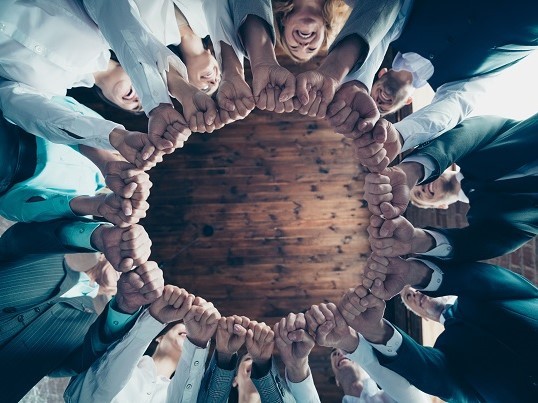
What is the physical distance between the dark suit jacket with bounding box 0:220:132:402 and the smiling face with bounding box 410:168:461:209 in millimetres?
1826

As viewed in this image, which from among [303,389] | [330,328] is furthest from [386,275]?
[303,389]

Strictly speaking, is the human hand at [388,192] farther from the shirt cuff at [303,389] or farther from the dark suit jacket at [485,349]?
the shirt cuff at [303,389]

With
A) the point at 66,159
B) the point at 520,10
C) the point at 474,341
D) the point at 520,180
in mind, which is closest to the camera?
the point at 520,10

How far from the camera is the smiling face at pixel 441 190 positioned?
7.53 feet

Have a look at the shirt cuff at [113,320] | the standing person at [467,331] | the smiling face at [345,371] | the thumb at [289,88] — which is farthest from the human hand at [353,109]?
the smiling face at [345,371]

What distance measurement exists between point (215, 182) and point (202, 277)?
35.6 inches

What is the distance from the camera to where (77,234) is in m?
1.72

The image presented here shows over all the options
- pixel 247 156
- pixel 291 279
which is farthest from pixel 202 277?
pixel 247 156

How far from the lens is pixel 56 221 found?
5.81 feet

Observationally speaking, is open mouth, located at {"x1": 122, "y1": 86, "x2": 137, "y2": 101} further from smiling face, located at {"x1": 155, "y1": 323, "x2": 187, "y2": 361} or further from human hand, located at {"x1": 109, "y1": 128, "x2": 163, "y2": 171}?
smiling face, located at {"x1": 155, "y1": 323, "x2": 187, "y2": 361}

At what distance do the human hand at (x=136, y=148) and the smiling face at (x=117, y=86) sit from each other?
64cm

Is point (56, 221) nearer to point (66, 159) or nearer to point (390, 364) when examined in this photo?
point (66, 159)

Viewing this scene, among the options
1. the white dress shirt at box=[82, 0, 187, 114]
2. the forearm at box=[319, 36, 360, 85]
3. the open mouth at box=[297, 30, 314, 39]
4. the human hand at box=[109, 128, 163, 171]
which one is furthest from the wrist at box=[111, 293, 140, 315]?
the open mouth at box=[297, 30, 314, 39]

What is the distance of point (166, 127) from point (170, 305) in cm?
87
